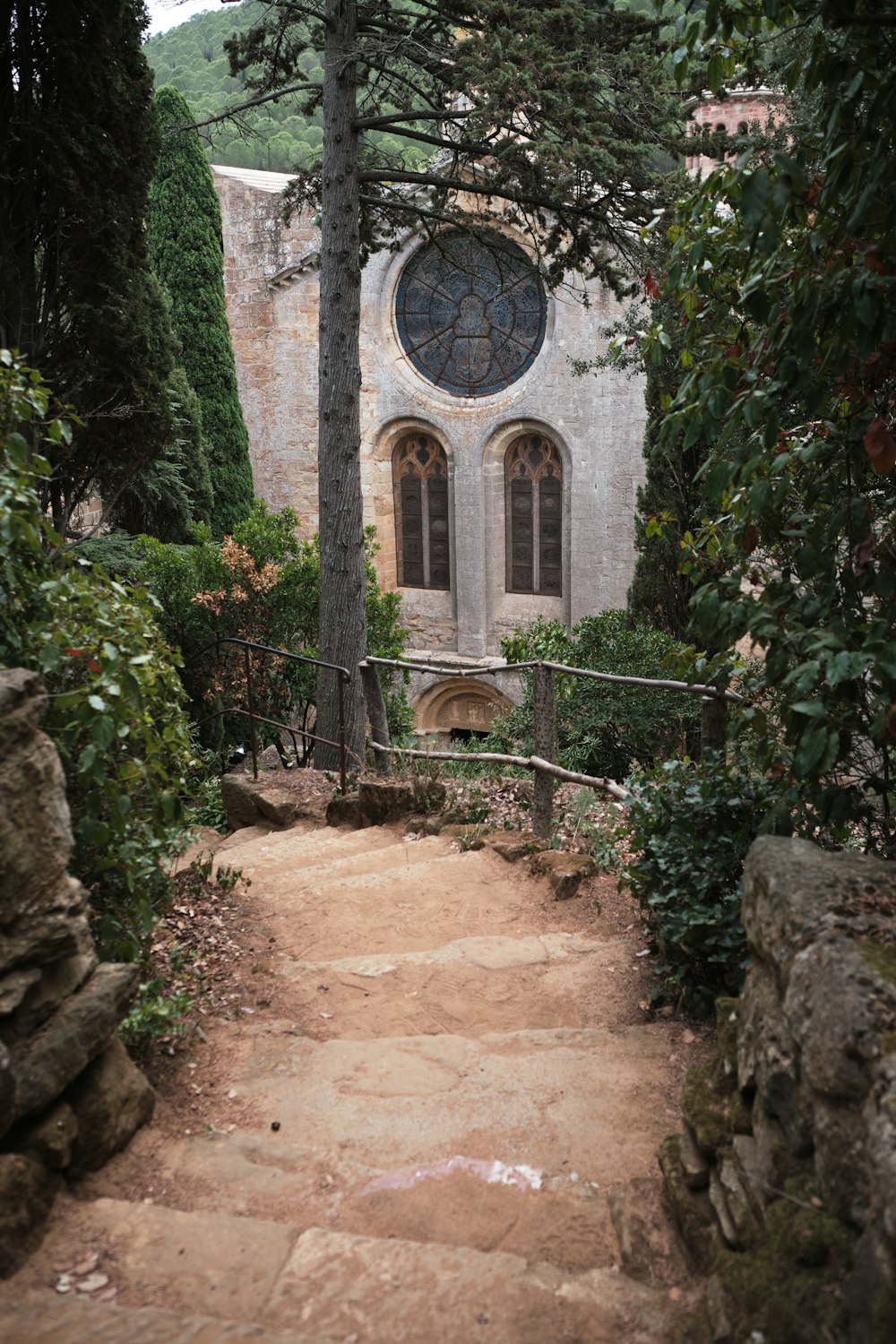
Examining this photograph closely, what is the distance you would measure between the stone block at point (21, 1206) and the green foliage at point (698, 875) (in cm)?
197

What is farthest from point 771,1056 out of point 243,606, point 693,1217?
point 243,606

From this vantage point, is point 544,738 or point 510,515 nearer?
point 544,738

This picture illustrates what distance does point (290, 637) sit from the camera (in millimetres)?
11203

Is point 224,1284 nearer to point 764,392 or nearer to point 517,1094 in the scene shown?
point 517,1094

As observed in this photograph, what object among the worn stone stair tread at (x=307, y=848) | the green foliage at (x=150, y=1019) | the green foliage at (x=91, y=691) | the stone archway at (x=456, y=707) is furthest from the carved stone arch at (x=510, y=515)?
the green foliage at (x=150, y=1019)

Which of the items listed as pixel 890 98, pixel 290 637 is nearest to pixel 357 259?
pixel 290 637

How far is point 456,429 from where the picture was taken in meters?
16.1

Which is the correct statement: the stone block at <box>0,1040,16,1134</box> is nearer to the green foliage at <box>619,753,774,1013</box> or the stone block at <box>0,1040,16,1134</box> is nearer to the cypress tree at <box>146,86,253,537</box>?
the green foliage at <box>619,753,774,1013</box>

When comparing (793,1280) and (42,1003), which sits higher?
(42,1003)

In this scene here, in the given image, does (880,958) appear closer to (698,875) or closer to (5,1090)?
(698,875)

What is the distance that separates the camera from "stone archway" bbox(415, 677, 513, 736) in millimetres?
17094

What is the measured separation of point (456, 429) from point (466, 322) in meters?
1.64

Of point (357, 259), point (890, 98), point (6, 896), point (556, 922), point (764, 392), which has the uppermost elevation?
point (357, 259)

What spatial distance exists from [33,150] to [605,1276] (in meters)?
7.16
